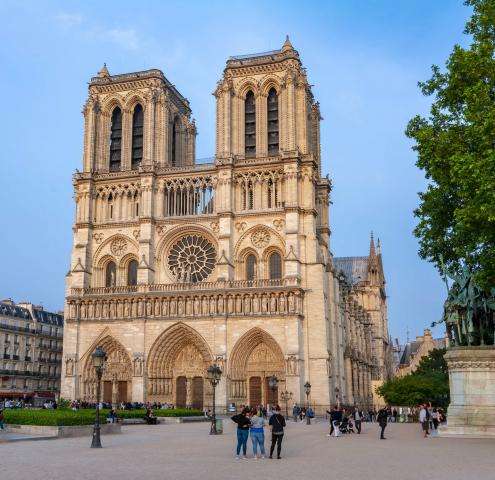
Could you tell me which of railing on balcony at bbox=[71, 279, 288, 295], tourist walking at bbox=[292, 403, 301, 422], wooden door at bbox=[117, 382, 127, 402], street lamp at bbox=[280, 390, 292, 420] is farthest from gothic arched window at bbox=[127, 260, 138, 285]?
tourist walking at bbox=[292, 403, 301, 422]

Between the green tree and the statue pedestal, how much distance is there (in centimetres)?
260

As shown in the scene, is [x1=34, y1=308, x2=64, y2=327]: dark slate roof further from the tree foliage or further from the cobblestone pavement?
the cobblestone pavement

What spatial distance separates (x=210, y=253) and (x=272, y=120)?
38.6 ft

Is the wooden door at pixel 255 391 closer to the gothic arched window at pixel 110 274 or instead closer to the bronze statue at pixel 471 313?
the gothic arched window at pixel 110 274

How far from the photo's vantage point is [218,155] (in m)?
52.6

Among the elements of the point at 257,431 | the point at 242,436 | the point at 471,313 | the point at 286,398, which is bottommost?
the point at 242,436

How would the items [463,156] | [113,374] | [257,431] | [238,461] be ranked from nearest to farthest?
[238,461]
[257,431]
[463,156]
[113,374]

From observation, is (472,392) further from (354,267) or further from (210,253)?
(354,267)

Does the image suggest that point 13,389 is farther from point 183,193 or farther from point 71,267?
point 183,193

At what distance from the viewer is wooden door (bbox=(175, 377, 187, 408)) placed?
51.4 meters

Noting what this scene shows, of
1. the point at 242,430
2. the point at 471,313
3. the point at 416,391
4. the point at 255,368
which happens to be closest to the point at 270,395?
the point at 255,368

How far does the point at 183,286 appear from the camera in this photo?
167ft

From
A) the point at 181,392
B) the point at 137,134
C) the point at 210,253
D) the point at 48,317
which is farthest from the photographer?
the point at 48,317

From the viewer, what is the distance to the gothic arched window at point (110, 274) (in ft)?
178
